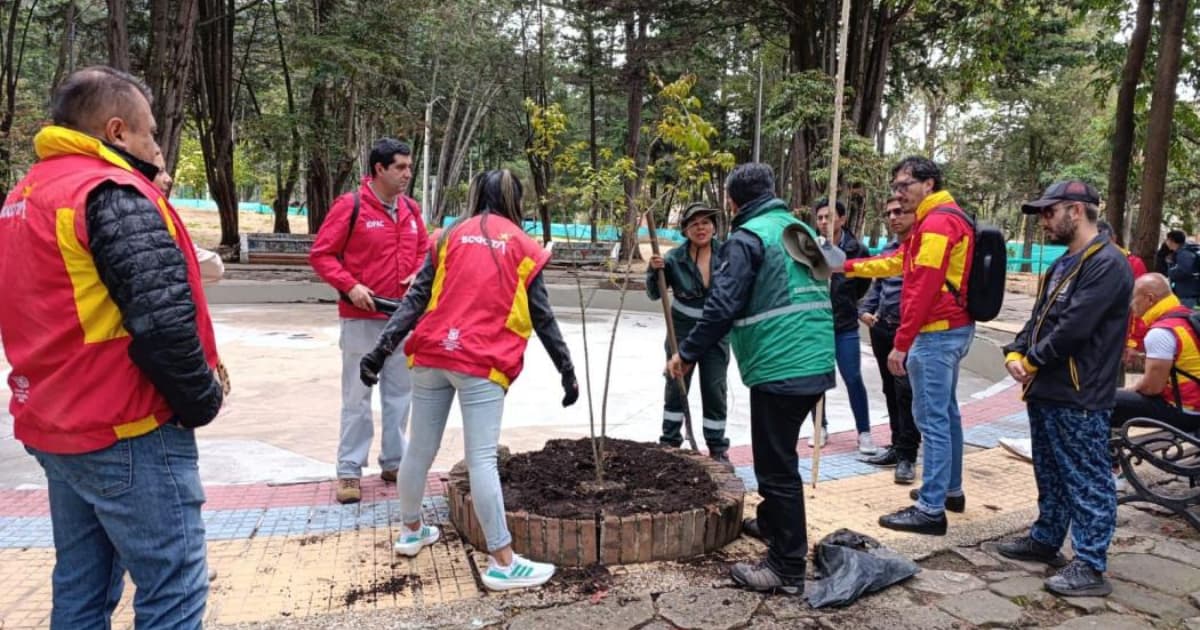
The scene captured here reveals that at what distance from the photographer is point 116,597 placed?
2236mm

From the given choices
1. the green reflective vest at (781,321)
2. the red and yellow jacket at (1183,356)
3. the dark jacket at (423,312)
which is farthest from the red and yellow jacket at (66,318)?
the red and yellow jacket at (1183,356)

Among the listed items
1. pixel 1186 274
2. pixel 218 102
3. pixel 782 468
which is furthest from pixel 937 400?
pixel 218 102

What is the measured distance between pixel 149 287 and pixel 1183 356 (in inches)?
183

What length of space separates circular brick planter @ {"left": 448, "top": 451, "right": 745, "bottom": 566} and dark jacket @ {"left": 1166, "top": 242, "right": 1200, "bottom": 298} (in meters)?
11.6

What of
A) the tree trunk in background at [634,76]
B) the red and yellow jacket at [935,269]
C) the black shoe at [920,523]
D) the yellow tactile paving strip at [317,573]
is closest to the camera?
the yellow tactile paving strip at [317,573]

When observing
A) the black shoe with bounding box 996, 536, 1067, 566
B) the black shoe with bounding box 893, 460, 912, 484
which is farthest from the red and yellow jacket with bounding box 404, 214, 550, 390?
the black shoe with bounding box 893, 460, 912, 484

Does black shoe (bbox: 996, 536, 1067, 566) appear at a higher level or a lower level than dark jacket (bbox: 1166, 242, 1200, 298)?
lower

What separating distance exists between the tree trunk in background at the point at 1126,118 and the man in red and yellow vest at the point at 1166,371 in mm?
3182

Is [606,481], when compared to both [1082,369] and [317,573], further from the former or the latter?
[1082,369]

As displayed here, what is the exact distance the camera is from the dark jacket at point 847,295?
5.41 m

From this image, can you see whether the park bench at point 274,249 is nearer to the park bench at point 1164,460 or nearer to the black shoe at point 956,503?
the black shoe at point 956,503

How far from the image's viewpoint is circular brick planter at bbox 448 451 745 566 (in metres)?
3.36

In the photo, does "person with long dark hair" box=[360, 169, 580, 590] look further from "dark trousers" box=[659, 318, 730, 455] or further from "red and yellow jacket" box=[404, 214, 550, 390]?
"dark trousers" box=[659, 318, 730, 455]

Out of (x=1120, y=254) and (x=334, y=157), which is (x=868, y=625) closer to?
(x=1120, y=254)
